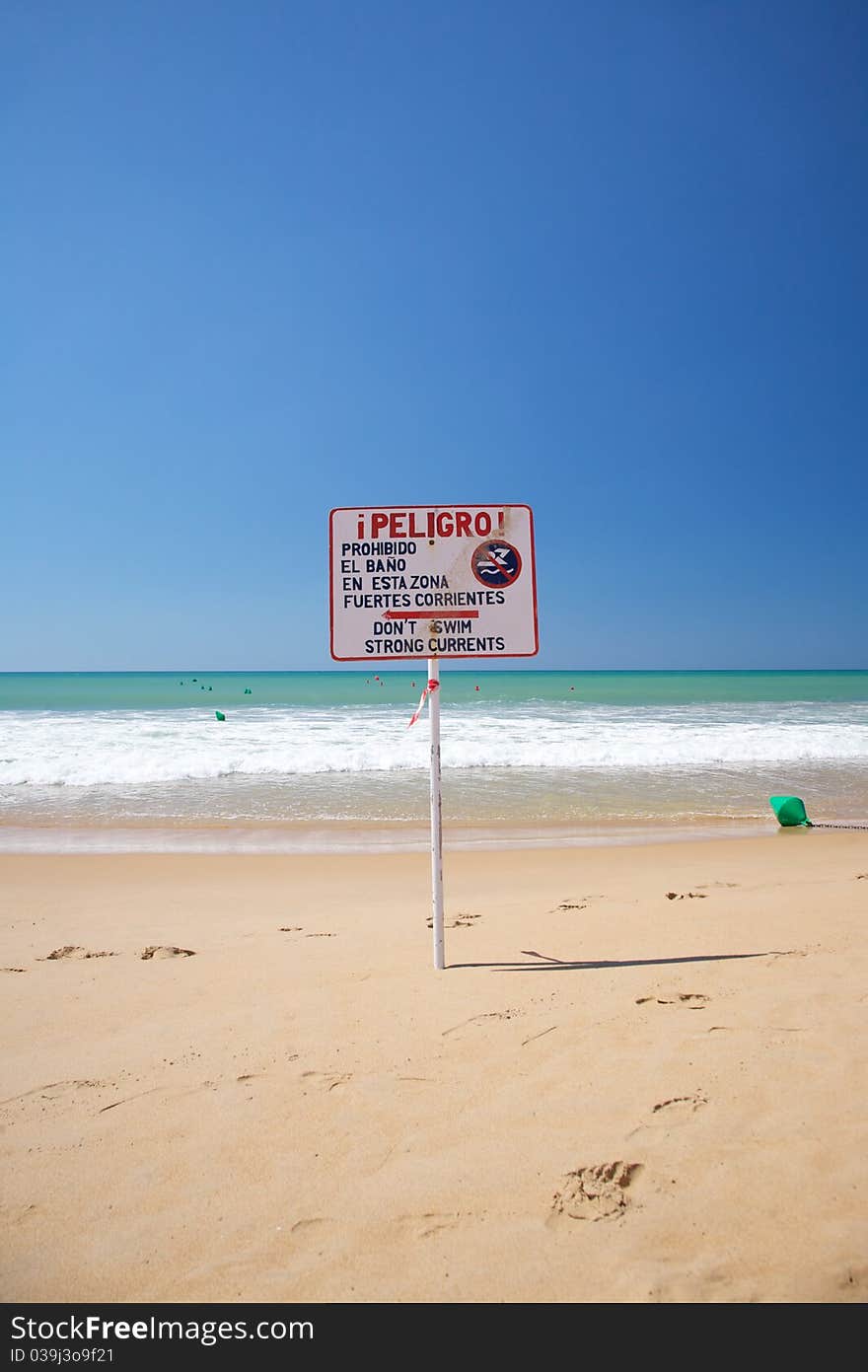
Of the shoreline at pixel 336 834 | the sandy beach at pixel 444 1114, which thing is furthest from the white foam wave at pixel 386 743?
the sandy beach at pixel 444 1114

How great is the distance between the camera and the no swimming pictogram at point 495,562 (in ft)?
16.3

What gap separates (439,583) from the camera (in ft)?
16.3

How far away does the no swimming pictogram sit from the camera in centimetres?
497

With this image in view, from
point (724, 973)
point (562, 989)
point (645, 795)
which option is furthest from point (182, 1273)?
point (645, 795)

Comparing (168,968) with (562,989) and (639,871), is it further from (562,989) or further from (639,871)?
(639,871)

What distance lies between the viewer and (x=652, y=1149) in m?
2.65

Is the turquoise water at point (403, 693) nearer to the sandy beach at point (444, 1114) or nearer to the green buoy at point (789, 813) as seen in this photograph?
the green buoy at point (789, 813)

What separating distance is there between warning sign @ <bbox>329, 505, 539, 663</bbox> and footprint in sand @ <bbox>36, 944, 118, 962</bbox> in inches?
126

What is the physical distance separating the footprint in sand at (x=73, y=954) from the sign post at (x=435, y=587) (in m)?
2.80

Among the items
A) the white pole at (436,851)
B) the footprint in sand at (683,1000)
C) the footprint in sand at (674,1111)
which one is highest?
the white pole at (436,851)

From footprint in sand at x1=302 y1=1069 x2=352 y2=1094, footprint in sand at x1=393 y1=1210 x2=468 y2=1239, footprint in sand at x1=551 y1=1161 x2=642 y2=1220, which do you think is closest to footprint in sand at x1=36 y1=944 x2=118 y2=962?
footprint in sand at x1=302 y1=1069 x2=352 y2=1094

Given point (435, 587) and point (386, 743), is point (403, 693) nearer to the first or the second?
point (386, 743)

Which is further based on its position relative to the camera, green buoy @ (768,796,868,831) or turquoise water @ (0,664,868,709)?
turquoise water @ (0,664,868,709)

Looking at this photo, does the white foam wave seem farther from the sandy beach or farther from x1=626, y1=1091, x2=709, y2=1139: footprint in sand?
x1=626, y1=1091, x2=709, y2=1139: footprint in sand
